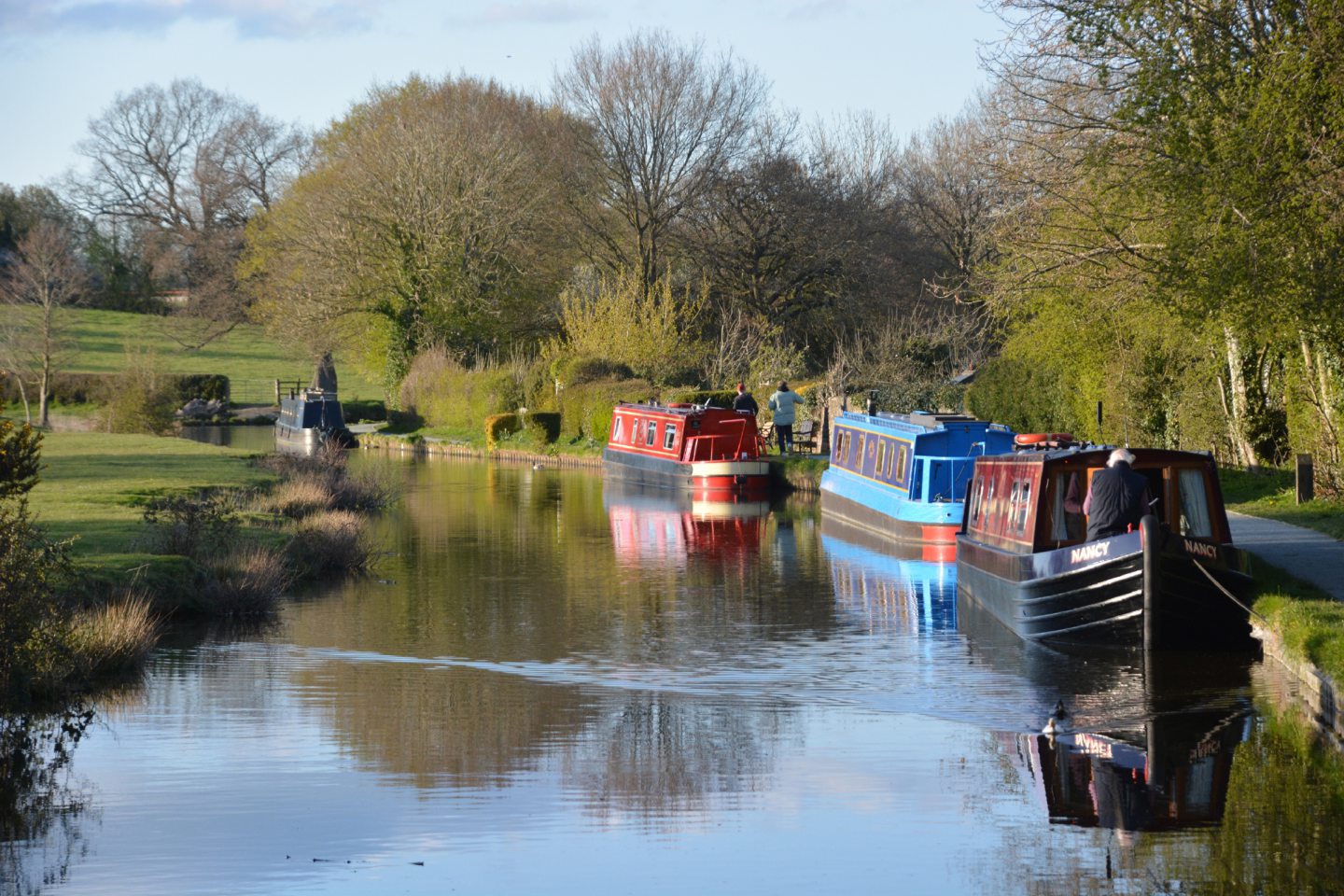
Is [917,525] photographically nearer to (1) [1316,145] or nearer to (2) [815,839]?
(1) [1316,145]

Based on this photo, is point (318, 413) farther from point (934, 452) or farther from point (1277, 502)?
point (1277, 502)

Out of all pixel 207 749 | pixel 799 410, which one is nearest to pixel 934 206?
pixel 799 410

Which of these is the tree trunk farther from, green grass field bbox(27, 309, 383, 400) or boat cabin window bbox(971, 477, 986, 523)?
green grass field bbox(27, 309, 383, 400)

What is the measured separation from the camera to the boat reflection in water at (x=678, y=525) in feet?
75.6

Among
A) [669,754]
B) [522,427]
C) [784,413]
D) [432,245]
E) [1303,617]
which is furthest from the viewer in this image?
[432,245]

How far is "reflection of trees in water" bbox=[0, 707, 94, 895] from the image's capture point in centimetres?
837

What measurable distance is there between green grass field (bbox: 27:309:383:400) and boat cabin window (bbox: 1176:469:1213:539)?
50765 millimetres

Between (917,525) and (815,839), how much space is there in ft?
49.7

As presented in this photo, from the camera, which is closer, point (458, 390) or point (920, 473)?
point (920, 473)

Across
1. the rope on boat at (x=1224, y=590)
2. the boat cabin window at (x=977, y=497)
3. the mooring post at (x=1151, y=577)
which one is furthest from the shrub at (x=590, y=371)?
the rope on boat at (x=1224, y=590)

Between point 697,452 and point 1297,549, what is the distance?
17.6 meters

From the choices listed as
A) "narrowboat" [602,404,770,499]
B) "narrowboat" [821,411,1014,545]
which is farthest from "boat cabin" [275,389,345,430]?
"narrowboat" [821,411,1014,545]

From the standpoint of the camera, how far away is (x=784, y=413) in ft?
114

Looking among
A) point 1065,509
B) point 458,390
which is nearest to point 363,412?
point 458,390
